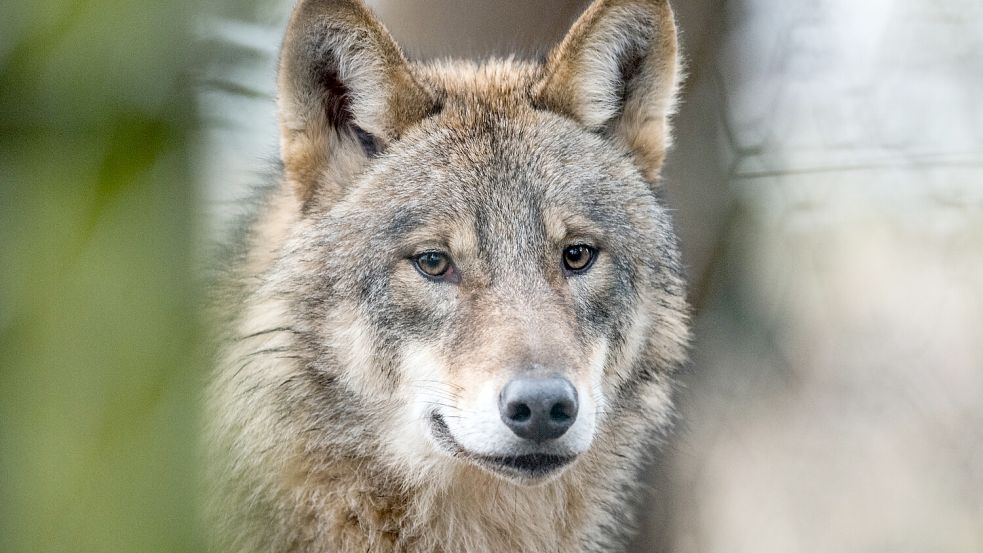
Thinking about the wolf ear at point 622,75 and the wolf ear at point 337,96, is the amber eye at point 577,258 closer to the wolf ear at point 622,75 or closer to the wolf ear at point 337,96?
the wolf ear at point 622,75

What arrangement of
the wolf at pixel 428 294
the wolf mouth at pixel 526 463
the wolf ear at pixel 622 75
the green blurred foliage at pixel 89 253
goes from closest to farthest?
the green blurred foliage at pixel 89 253
the wolf mouth at pixel 526 463
the wolf at pixel 428 294
the wolf ear at pixel 622 75

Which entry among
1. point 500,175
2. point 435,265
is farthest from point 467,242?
point 500,175

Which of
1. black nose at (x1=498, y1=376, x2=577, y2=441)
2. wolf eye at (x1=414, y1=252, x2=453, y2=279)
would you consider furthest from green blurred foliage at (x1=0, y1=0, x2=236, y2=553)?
wolf eye at (x1=414, y1=252, x2=453, y2=279)

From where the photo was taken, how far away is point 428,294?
7.07ft

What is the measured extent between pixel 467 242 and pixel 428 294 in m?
0.15

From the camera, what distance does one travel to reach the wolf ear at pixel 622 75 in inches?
95.3

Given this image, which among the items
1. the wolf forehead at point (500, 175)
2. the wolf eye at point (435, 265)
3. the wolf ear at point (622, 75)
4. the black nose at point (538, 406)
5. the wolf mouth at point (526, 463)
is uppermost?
the wolf ear at point (622, 75)

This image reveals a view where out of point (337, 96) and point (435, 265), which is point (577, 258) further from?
point (337, 96)

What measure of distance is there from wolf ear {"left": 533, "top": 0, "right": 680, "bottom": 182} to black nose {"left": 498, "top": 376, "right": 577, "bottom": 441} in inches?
35.7

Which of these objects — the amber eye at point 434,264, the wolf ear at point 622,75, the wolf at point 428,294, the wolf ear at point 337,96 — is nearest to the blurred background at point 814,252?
the wolf ear at point 337,96

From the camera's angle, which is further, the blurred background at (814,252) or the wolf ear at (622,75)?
the blurred background at (814,252)

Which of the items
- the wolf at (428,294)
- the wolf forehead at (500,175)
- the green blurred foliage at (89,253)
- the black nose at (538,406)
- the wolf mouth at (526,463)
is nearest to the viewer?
the green blurred foliage at (89,253)

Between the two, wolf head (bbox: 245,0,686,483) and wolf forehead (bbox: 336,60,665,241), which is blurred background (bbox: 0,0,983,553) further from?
wolf forehead (bbox: 336,60,665,241)

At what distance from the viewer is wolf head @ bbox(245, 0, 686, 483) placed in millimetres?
2033
